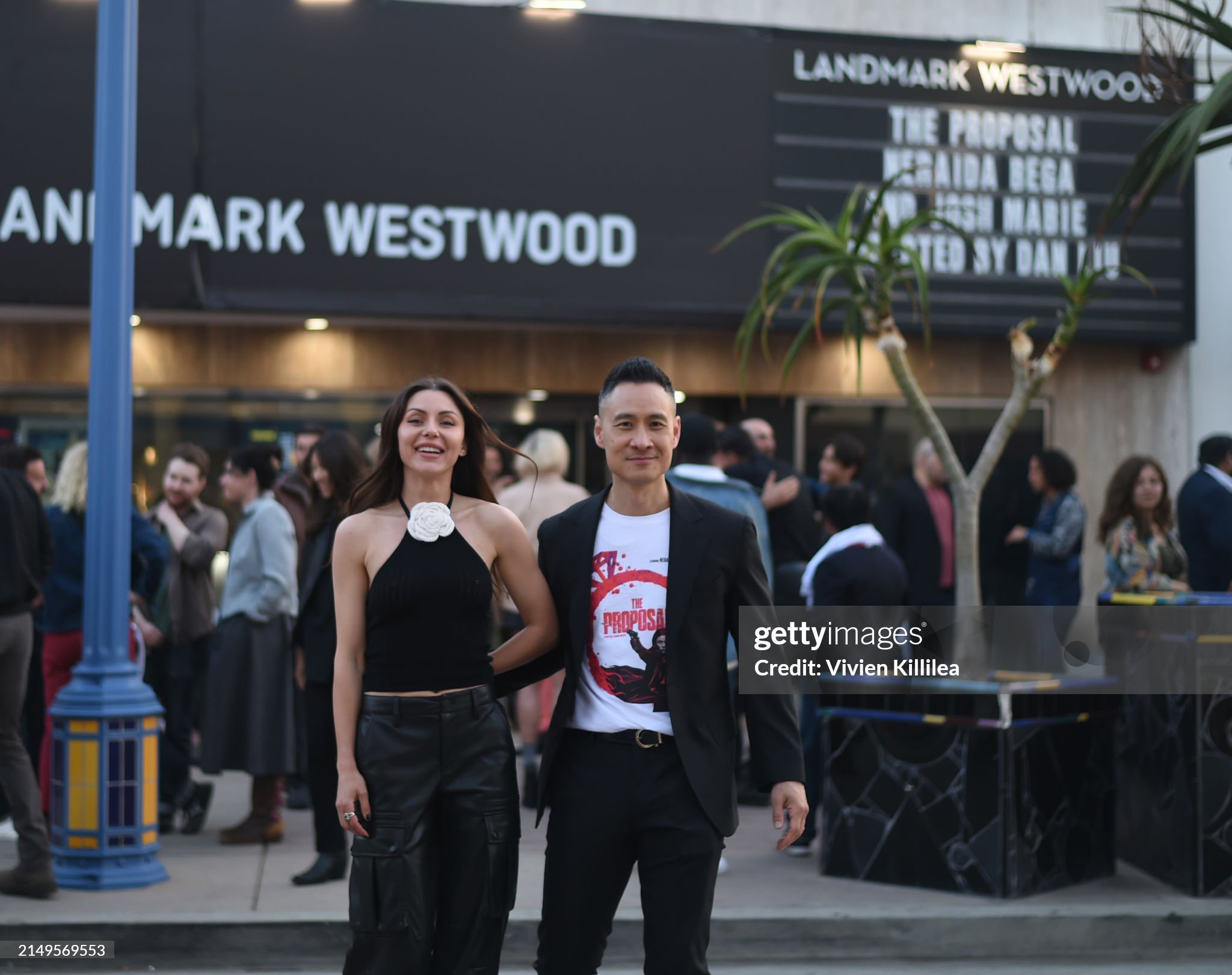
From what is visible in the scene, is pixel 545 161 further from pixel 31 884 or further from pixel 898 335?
pixel 31 884

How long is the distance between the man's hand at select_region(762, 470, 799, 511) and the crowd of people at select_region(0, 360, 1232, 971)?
14mm

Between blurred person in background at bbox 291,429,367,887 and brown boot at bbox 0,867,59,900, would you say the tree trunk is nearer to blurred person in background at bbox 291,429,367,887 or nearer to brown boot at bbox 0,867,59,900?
blurred person in background at bbox 291,429,367,887

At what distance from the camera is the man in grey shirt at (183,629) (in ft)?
24.3

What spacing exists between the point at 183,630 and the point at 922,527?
4479 mm

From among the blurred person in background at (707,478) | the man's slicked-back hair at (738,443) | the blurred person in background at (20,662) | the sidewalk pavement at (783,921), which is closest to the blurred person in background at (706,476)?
the blurred person in background at (707,478)

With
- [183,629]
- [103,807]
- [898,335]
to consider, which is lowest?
[103,807]

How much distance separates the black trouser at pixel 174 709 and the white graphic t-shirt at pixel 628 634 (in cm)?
452

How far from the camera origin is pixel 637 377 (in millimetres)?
3566

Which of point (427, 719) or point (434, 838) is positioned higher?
point (427, 719)

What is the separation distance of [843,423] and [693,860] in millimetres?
8512

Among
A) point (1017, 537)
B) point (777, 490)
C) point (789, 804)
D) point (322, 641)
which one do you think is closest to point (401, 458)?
point (789, 804)

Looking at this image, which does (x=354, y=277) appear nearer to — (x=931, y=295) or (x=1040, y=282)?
(x=931, y=295)

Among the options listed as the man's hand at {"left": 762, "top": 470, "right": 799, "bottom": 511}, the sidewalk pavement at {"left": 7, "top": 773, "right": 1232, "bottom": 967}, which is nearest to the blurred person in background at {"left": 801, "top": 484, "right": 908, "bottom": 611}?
the man's hand at {"left": 762, "top": 470, "right": 799, "bottom": 511}

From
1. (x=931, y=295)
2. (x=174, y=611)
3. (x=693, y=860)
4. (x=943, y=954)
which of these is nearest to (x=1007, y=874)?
(x=943, y=954)
